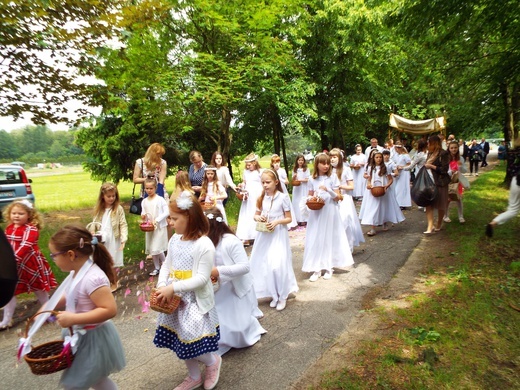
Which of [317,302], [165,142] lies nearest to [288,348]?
[317,302]

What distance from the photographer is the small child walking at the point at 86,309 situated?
2.50m

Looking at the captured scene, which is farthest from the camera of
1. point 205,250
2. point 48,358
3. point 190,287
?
point 205,250

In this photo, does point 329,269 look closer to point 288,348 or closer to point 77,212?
point 288,348

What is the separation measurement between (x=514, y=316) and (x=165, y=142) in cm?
1722

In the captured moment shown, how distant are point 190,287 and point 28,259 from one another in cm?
316

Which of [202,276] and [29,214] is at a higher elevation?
[29,214]

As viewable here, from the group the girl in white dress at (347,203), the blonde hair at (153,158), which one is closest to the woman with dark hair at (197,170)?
the blonde hair at (153,158)

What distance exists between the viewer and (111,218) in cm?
595

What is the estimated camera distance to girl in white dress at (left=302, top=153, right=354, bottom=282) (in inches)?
246

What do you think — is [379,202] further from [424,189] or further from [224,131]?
[224,131]

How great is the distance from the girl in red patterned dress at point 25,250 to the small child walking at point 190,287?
A: 8.79 ft

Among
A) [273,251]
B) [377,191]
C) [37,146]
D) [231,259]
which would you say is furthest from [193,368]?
[37,146]

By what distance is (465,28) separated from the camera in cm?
775

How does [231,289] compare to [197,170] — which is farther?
[197,170]
